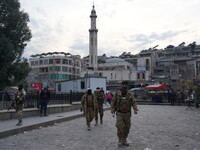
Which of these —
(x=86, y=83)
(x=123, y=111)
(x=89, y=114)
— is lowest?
(x=89, y=114)

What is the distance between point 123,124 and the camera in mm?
7000

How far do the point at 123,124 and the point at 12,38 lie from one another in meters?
19.5

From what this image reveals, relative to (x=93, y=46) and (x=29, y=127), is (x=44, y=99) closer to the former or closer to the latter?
(x=29, y=127)

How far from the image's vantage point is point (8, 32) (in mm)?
23547

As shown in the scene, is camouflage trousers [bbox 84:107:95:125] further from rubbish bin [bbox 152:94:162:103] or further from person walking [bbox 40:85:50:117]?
rubbish bin [bbox 152:94:162:103]

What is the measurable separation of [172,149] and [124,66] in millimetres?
69230

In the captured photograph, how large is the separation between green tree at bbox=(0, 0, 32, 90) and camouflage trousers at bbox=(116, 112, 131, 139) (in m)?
17.5

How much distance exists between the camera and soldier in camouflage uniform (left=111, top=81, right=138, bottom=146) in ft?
22.9

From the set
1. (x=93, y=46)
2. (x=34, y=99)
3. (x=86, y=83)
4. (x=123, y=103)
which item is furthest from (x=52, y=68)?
(x=123, y=103)

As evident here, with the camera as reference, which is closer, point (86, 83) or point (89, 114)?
point (89, 114)

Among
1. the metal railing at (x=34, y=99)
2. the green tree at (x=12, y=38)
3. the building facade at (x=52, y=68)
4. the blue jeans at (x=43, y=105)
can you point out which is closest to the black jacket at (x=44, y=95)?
the blue jeans at (x=43, y=105)

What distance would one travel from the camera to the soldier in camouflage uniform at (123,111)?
6977 mm

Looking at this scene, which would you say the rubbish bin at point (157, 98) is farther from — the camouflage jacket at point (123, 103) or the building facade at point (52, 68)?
the building facade at point (52, 68)

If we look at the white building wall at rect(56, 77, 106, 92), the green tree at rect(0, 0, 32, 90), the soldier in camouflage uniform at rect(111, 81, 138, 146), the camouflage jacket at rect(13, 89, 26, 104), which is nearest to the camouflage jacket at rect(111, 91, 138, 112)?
the soldier in camouflage uniform at rect(111, 81, 138, 146)
